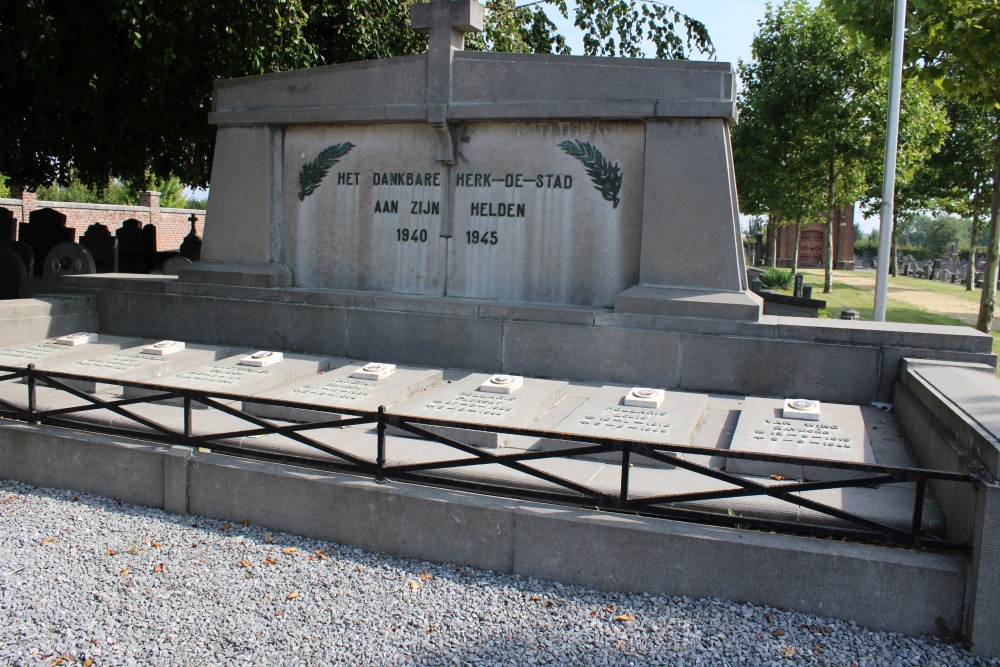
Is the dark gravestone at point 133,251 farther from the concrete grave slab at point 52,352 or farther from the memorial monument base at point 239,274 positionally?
the concrete grave slab at point 52,352

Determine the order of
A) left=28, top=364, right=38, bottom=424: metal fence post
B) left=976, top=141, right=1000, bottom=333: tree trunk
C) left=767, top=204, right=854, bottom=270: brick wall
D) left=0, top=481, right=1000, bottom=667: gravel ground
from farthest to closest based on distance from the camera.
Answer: left=767, top=204, right=854, bottom=270: brick wall, left=976, top=141, right=1000, bottom=333: tree trunk, left=28, top=364, right=38, bottom=424: metal fence post, left=0, top=481, right=1000, bottom=667: gravel ground

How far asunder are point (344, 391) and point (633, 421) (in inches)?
86.0

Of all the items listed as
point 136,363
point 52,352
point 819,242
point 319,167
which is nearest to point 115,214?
point 319,167

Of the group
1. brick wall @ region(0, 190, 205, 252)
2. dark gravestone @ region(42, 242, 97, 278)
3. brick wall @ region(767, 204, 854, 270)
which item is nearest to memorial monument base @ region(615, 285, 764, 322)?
dark gravestone @ region(42, 242, 97, 278)

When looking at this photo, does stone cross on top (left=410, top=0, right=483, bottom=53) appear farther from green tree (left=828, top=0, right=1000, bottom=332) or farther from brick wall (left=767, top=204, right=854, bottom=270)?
brick wall (left=767, top=204, right=854, bottom=270)

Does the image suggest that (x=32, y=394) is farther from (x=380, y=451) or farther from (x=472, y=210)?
(x=472, y=210)

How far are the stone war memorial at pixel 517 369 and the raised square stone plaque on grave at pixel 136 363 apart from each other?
5cm

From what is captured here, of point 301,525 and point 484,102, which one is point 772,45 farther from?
point 301,525

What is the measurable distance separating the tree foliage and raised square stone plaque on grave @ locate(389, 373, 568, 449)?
6.41 m

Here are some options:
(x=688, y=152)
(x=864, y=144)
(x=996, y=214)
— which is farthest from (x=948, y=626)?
(x=864, y=144)

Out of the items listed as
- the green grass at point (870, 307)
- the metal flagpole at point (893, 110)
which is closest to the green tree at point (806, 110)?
the green grass at point (870, 307)

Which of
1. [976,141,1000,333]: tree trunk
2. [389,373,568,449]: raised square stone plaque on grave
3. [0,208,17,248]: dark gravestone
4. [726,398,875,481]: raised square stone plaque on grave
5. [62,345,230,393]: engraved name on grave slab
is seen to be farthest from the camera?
[976,141,1000,333]: tree trunk

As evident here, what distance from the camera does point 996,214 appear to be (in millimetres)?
15969

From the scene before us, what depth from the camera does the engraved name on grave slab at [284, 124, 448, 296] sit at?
7.84m
